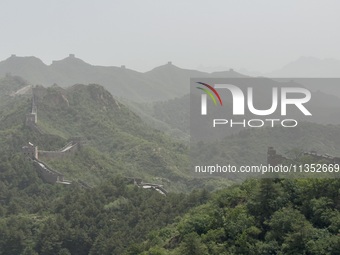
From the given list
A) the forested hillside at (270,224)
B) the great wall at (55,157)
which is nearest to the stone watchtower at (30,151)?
the great wall at (55,157)

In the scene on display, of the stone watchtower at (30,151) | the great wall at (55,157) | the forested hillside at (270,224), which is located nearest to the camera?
the forested hillside at (270,224)

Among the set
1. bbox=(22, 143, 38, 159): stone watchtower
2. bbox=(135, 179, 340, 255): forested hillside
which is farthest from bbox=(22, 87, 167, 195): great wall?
bbox=(135, 179, 340, 255): forested hillside

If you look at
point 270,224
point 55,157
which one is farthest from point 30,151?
point 270,224

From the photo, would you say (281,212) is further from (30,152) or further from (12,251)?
(30,152)

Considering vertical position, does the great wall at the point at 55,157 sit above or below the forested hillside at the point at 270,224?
below

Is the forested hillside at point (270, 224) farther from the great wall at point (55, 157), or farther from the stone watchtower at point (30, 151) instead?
the stone watchtower at point (30, 151)

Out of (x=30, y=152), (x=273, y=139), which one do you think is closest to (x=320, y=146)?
(x=273, y=139)

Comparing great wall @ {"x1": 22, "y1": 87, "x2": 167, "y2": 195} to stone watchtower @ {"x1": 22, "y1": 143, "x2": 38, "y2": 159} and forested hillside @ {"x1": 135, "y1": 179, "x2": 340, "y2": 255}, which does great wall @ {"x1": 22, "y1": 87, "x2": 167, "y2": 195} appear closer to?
stone watchtower @ {"x1": 22, "y1": 143, "x2": 38, "y2": 159}

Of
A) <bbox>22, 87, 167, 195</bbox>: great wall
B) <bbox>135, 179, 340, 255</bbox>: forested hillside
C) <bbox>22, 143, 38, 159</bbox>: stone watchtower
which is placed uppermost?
<bbox>135, 179, 340, 255</bbox>: forested hillside

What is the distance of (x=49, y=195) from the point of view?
1960 inches

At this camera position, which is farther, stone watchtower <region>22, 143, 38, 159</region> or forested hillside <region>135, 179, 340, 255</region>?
stone watchtower <region>22, 143, 38, 159</region>

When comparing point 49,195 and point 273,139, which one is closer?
point 49,195

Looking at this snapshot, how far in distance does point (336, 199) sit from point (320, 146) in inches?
2702

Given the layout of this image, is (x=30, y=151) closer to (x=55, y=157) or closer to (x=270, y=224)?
(x=55, y=157)
